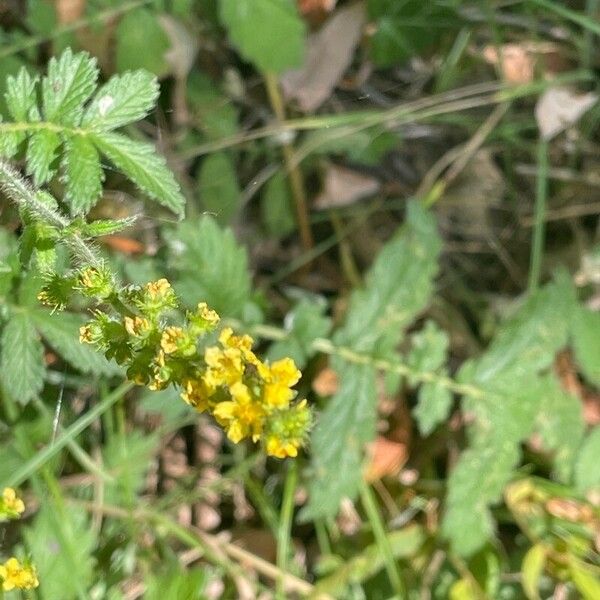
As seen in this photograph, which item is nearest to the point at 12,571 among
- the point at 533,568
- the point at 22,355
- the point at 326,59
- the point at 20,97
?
the point at 22,355

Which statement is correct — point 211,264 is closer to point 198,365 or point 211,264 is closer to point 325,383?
point 325,383

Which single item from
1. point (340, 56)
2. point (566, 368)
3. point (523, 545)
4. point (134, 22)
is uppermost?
point (134, 22)

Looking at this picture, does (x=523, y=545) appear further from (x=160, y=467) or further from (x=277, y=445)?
(x=277, y=445)

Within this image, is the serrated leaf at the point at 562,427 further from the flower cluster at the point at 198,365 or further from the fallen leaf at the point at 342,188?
the flower cluster at the point at 198,365

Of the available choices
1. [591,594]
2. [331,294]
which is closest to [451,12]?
[331,294]

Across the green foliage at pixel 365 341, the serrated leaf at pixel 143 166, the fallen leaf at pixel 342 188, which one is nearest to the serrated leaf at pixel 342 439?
the green foliage at pixel 365 341

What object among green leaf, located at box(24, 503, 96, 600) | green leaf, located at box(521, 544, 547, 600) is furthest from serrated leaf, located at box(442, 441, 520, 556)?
green leaf, located at box(24, 503, 96, 600)

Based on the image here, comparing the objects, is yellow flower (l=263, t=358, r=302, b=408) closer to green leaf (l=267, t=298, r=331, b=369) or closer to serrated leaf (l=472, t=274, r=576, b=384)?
green leaf (l=267, t=298, r=331, b=369)
